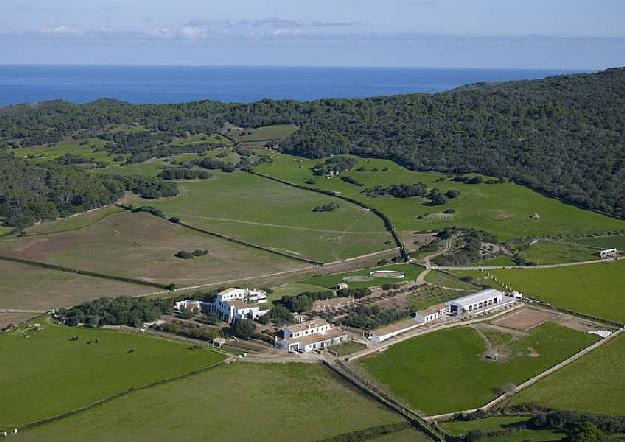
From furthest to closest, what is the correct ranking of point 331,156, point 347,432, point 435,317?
point 331,156 < point 435,317 < point 347,432

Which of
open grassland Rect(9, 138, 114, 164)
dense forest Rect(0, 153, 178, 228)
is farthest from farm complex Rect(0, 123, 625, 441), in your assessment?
open grassland Rect(9, 138, 114, 164)

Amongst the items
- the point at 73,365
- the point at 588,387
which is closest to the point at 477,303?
the point at 588,387

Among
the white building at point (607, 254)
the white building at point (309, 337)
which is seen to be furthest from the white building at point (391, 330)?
the white building at point (607, 254)

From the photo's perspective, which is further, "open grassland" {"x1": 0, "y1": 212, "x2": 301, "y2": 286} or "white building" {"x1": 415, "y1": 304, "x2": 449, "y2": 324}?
"open grassland" {"x1": 0, "y1": 212, "x2": 301, "y2": 286}

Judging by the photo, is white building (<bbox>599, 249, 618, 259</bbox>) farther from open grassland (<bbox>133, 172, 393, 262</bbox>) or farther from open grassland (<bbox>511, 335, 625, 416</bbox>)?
open grassland (<bbox>511, 335, 625, 416</bbox>)

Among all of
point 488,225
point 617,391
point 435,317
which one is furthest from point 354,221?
point 617,391

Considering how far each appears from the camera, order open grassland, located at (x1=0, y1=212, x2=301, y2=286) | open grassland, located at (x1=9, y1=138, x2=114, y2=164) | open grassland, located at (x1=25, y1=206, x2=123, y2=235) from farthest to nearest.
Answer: open grassland, located at (x1=9, y1=138, x2=114, y2=164), open grassland, located at (x1=25, y1=206, x2=123, y2=235), open grassland, located at (x1=0, y1=212, x2=301, y2=286)

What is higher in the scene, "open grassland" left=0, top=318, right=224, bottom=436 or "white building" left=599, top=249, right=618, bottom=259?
"white building" left=599, top=249, right=618, bottom=259

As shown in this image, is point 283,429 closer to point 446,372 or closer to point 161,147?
point 446,372
